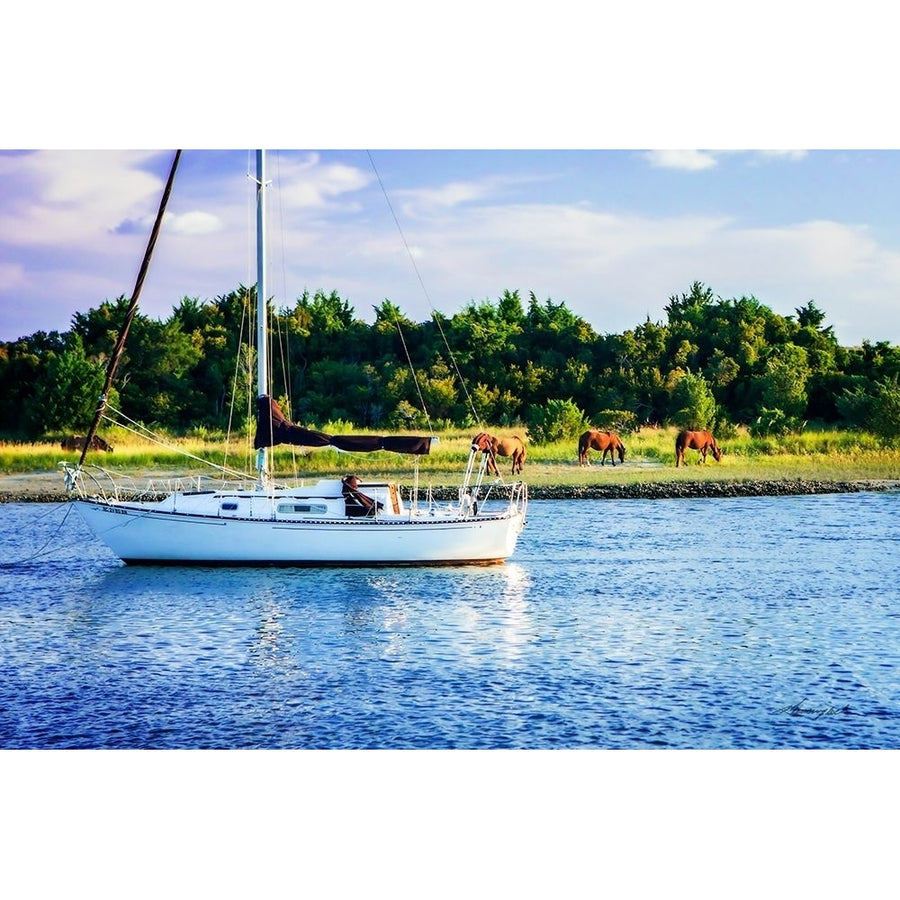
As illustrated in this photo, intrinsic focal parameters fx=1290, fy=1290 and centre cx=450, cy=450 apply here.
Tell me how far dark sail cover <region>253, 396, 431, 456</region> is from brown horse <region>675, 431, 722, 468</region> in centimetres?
749

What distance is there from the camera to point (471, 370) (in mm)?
19734

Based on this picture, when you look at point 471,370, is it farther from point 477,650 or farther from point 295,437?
point 477,650

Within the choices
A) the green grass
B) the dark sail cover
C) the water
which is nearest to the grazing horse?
the green grass

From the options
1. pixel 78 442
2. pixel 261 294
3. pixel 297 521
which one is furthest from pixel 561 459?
pixel 261 294

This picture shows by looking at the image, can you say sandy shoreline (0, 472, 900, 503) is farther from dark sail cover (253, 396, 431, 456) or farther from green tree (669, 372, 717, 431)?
dark sail cover (253, 396, 431, 456)

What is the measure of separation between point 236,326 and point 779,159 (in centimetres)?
1049

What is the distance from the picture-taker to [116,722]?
7188mm

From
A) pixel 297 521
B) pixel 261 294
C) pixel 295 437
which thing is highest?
pixel 261 294

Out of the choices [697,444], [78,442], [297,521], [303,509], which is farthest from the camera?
[697,444]

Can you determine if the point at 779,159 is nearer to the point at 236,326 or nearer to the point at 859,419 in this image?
the point at 859,419

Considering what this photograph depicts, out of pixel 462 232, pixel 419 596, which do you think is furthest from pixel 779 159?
pixel 419 596

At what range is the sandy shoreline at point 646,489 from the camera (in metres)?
17.1

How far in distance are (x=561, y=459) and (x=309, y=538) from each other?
782 cm
